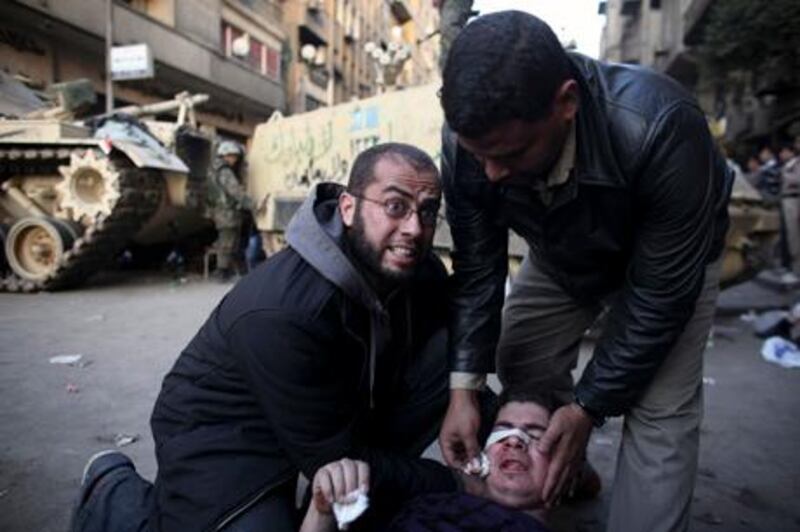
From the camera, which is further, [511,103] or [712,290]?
[712,290]

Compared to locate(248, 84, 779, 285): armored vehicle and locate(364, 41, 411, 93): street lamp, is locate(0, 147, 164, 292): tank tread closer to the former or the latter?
locate(248, 84, 779, 285): armored vehicle

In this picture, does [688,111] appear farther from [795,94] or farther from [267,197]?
[795,94]

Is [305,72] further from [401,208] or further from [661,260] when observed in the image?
[661,260]

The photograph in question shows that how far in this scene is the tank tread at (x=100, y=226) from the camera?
25.5ft

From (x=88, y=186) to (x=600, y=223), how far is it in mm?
7817

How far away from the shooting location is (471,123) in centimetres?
148

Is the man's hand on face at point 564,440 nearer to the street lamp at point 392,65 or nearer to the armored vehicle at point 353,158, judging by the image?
the armored vehicle at point 353,158

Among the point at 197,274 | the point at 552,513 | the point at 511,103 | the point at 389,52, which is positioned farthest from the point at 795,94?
the point at 511,103

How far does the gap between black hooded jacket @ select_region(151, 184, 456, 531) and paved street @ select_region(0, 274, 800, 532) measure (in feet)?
2.76

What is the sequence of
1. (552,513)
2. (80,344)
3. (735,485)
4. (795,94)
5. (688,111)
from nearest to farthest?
(688,111)
(552,513)
(735,485)
(80,344)
(795,94)

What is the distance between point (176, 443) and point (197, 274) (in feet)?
31.0

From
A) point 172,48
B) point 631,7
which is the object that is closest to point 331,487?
point 172,48

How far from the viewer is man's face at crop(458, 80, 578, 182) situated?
4.95 ft

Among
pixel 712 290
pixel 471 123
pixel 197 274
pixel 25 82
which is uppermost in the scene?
pixel 25 82
